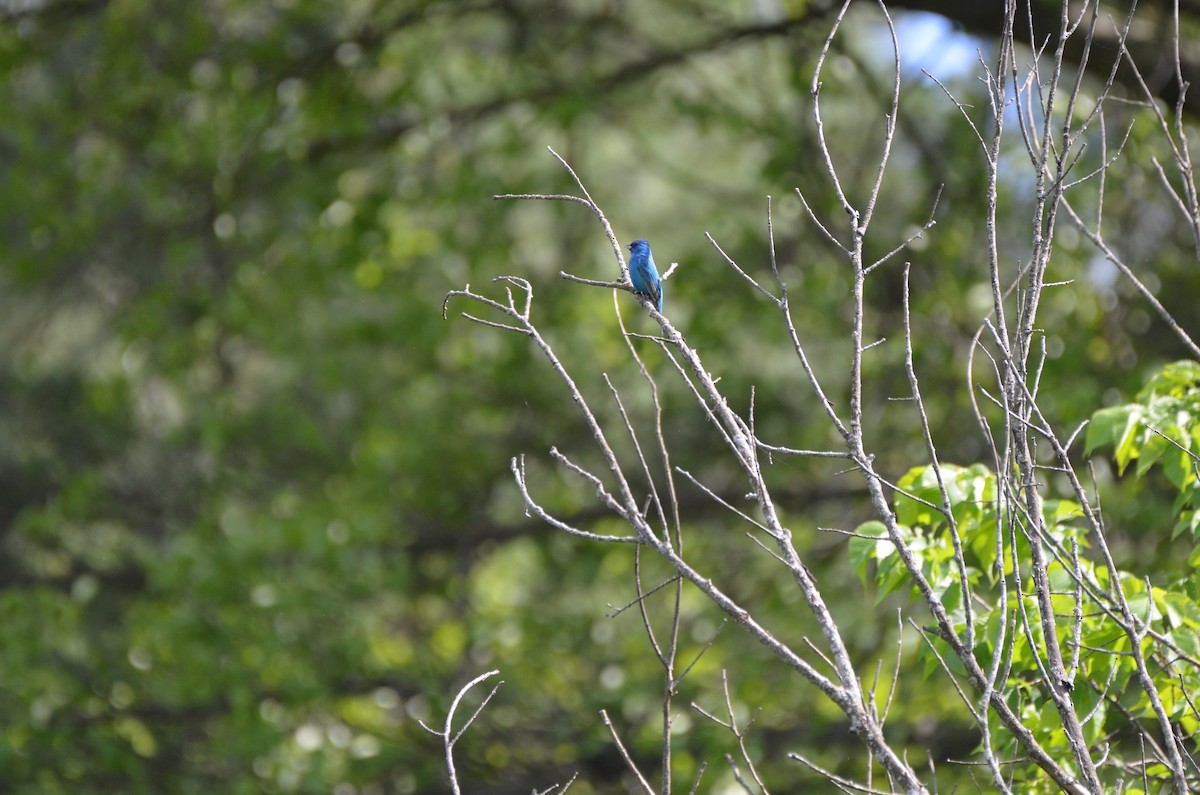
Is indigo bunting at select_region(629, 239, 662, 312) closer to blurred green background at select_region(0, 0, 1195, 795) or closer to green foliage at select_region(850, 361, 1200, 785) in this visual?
blurred green background at select_region(0, 0, 1195, 795)

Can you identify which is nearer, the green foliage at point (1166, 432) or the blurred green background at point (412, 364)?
the green foliage at point (1166, 432)

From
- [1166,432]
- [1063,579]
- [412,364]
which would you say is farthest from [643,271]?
[412,364]

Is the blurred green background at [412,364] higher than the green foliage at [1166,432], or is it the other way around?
the green foliage at [1166,432]

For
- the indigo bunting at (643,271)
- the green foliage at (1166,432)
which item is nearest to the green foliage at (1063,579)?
the green foliage at (1166,432)

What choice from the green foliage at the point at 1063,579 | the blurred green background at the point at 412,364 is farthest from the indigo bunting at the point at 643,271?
the green foliage at the point at 1063,579

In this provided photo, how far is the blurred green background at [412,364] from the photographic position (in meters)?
7.29

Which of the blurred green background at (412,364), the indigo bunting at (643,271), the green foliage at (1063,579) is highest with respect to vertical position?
the green foliage at (1063,579)

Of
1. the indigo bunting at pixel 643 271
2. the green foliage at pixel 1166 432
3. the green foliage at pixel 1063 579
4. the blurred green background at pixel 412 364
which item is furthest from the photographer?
the blurred green background at pixel 412 364

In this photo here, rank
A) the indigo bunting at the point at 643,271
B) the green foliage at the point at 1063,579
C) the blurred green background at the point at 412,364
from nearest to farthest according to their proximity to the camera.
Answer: the green foliage at the point at 1063,579 < the indigo bunting at the point at 643,271 < the blurred green background at the point at 412,364

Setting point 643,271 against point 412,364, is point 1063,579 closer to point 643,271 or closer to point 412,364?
point 643,271

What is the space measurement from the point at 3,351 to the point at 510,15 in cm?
523

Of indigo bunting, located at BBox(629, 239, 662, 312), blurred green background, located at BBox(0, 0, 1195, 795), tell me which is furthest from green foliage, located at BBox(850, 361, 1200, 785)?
blurred green background, located at BBox(0, 0, 1195, 795)

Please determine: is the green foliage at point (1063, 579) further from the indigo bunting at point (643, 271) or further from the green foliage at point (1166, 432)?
the indigo bunting at point (643, 271)

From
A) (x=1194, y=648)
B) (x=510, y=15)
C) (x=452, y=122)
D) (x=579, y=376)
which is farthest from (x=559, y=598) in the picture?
(x=1194, y=648)
